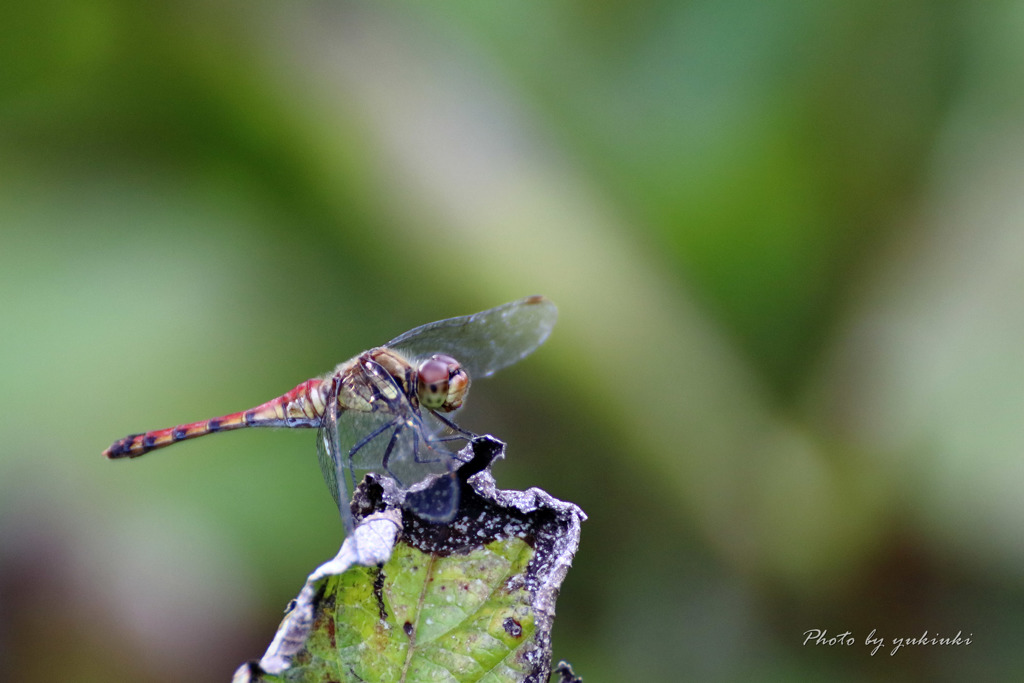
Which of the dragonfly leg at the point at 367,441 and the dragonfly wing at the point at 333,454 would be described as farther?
the dragonfly leg at the point at 367,441

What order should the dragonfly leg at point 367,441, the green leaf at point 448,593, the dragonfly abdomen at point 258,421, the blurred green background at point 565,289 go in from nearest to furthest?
the green leaf at point 448,593
the dragonfly leg at point 367,441
the dragonfly abdomen at point 258,421
the blurred green background at point 565,289

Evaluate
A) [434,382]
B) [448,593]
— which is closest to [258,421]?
[434,382]

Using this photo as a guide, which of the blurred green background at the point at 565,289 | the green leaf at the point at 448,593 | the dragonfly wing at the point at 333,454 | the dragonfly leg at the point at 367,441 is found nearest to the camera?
the green leaf at the point at 448,593

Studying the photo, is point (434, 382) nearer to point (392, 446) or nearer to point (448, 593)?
point (392, 446)

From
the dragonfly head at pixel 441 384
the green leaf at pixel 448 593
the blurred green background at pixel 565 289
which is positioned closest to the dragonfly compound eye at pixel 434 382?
the dragonfly head at pixel 441 384

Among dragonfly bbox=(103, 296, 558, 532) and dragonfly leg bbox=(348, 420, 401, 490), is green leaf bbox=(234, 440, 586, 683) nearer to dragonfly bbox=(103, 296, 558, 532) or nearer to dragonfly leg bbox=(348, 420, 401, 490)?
dragonfly bbox=(103, 296, 558, 532)

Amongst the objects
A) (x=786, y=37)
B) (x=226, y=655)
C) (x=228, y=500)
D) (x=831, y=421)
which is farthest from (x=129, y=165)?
(x=831, y=421)

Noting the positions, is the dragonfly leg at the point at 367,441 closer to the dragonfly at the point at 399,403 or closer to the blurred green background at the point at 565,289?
the dragonfly at the point at 399,403

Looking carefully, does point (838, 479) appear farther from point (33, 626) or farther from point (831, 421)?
point (33, 626)
